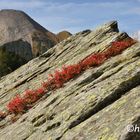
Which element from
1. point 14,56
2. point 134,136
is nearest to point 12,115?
point 134,136

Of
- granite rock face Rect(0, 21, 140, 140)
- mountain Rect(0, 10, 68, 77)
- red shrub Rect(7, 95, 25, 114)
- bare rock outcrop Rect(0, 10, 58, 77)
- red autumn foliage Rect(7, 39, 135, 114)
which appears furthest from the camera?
bare rock outcrop Rect(0, 10, 58, 77)

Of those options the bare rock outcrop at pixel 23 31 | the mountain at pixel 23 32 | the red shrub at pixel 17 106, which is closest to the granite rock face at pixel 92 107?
the red shrub at pixel 17 106

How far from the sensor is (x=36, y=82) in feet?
91.8

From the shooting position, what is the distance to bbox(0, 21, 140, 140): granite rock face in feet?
52.6

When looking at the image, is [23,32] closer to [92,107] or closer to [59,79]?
[59,79]

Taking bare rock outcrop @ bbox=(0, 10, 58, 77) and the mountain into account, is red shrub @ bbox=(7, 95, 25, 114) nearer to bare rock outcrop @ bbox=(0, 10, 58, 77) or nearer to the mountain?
the mountain

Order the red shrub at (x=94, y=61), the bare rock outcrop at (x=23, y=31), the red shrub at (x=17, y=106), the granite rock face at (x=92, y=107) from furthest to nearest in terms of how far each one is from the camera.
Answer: the bare rock outcrop at (x=23, y=31) < the red shrub at (x=94, y=61) < the red shrub at (x=17, y=106) < the granite rock face at (x=92, y=107)

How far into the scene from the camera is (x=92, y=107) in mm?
18094

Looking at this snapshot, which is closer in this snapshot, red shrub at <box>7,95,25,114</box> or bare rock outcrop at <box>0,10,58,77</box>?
red shrub at <box>7,95,25,114</box>

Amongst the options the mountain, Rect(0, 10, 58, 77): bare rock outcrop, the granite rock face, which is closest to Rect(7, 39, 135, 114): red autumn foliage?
the granite rock face

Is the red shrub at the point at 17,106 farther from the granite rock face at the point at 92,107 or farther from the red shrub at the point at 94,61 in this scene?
the red shrub at the point at 94,61

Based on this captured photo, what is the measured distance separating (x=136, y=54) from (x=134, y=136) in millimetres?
8484

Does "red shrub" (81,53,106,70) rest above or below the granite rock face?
above

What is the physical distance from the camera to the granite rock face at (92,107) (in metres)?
16.0
